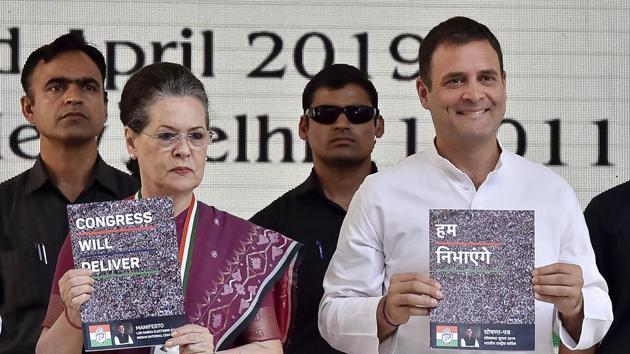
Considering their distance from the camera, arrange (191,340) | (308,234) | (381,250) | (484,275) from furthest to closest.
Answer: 1. (308,234)
2. (381,250)
3. (484,275)
4. (191,340)

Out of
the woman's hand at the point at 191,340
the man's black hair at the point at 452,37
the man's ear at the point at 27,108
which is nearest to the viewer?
the woman's hand at the point at 191,340

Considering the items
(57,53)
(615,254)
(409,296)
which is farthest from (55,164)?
(615,254)

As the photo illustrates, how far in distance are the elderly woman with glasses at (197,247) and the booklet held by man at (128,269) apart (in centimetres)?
11

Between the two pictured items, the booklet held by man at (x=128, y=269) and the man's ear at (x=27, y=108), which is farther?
the man's ear at (x=27, y=108)

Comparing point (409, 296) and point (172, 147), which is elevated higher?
point (172, 147)

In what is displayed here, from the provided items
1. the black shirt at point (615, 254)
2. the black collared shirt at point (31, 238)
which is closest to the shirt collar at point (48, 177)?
the black collared shirt at point (31, 238)

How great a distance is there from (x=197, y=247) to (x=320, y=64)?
1.62m

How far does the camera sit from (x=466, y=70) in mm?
3775

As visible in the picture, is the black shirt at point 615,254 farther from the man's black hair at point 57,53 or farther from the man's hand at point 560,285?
the man's black hair at point 57,53

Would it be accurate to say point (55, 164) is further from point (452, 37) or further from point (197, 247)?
point (452, 37)

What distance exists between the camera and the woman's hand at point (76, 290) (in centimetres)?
344

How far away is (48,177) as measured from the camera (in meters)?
4.86

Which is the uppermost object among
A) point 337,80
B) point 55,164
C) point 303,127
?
point 337,80

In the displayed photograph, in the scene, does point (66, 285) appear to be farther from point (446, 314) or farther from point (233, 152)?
point (233, 152)
